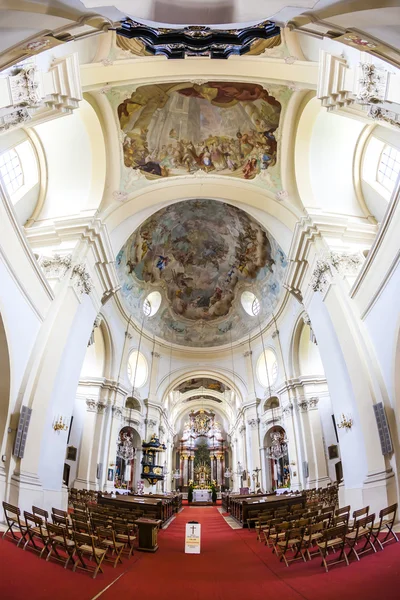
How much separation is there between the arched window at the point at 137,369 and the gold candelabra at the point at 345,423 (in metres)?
13.6

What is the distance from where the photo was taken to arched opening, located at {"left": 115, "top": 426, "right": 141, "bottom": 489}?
2019 cm

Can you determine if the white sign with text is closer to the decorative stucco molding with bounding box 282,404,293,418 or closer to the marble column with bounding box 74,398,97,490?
the marble column with bounding box 74,398,97,490

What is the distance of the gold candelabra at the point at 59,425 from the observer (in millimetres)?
10771

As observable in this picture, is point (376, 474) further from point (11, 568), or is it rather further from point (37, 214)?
point (37, 214)

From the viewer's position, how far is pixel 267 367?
23.0 m

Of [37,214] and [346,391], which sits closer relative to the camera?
[346,391]

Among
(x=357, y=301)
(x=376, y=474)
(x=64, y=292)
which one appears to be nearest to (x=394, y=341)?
(x=357, y=301)

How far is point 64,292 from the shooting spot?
1165 centimetres

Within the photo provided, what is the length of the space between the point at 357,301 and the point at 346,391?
111 inches

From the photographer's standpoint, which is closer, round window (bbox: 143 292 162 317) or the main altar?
round window (bbox: 143 292 162 317)

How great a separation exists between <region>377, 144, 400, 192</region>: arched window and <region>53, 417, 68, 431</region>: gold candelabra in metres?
13.5

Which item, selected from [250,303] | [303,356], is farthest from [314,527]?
[250,303]

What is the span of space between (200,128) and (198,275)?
11.6 meters

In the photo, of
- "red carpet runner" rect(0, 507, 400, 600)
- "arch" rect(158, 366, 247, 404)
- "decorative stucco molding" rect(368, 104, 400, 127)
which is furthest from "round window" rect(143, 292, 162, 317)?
"decorative stucco molding" rect(368, 104, 400, 127)
